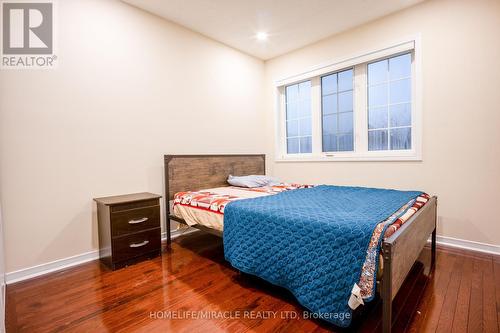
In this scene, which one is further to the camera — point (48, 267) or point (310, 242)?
point (48, 267)

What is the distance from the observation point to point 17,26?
6.82ft

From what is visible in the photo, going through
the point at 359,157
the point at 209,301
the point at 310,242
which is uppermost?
the point at 359,157

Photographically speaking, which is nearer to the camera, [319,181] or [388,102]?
[388,102]

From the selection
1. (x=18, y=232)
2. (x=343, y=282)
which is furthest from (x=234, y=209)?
(x=18, y=232)

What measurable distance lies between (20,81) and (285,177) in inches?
132

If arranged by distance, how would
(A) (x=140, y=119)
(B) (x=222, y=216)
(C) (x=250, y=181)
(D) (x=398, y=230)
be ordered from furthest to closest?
(C) (x=250, y=181), (A) (x=140, y=119), (B) (x=222, y=216), (D) (x=398, y=230)

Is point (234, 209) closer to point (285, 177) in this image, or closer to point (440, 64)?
point (285, 177)

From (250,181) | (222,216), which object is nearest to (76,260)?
(222,216)

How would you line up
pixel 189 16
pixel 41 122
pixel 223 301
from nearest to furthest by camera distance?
1. pixel 223 301
2. pixel 41 122
3. pixel 189 16

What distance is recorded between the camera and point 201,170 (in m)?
3.23

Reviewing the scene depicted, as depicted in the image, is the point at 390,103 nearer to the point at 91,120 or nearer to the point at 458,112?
the point at 458,112

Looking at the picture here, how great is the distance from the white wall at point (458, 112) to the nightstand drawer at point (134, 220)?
107 inches

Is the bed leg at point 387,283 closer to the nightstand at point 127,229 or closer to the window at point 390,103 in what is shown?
the nightstand at point 127,229

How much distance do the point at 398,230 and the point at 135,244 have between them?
2.18 meters
